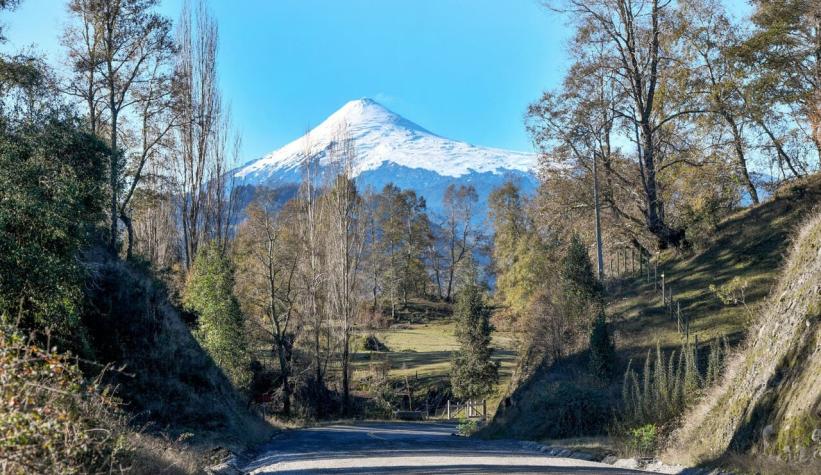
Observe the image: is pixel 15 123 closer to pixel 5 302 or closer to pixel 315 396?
pixel 5 302

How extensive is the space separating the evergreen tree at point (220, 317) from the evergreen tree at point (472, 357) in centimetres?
1376

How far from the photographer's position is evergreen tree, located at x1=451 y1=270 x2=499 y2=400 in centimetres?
4019

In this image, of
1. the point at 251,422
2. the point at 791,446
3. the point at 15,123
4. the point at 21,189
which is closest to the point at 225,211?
the point at 251,422

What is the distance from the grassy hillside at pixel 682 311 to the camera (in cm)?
1755

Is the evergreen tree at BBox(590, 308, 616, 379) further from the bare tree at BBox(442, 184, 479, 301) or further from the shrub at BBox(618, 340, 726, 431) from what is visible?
the bare tree at BBox(442, 184, 479, 301)

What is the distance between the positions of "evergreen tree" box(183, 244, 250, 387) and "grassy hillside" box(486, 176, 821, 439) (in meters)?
12.4

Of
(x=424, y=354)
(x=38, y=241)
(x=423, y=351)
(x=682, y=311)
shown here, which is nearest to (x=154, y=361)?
(x=38, y=241)

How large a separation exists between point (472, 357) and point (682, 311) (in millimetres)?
18814

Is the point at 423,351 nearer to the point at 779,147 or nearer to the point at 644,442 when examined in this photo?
the point at 779,147

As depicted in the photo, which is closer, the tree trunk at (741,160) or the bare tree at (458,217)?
the tree trunk at (741,160)

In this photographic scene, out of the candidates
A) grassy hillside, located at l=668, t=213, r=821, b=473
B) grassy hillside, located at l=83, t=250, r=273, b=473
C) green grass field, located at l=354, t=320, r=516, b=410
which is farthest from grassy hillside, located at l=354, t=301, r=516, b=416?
grassy hillside, located at l=668, t=213, r=821, b=473

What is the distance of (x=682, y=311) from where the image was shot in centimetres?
2289

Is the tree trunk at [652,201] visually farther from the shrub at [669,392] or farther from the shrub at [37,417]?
the shrub at [37,417]

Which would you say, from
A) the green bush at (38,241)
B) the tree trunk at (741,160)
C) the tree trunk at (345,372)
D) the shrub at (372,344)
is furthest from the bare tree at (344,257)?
the green bush at (38,241)
